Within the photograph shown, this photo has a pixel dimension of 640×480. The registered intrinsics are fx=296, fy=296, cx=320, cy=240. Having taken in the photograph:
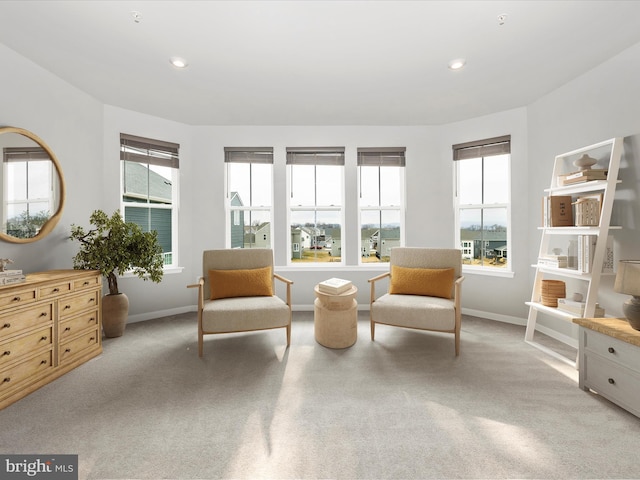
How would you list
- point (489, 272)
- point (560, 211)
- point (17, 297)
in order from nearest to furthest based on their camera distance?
point (17, 297), point (560, 211), point (489, 272)

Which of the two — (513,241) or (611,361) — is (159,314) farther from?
(513,241)

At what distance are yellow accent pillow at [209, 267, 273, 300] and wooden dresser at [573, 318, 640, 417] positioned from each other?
270 cm

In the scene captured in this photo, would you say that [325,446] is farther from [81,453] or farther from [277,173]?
[277,173]

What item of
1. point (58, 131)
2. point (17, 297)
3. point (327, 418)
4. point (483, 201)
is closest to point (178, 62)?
point (58, 131)

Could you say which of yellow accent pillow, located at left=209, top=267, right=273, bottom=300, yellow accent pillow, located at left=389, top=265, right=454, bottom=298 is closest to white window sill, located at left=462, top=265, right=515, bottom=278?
yellow accent pillow, located at left=389, top=265, right=454, bottom=298

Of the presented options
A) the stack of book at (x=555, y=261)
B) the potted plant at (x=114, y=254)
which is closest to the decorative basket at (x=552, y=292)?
the stack of book at (x=555, y=261)

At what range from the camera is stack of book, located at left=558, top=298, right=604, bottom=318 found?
8.45ft

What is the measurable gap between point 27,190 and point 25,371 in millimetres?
1592

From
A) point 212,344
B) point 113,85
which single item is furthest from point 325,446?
point 113,85

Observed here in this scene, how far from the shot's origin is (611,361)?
197 centimetres

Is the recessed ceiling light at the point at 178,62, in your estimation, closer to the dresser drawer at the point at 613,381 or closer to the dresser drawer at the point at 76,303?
the dresser drawer at the point at 76,303

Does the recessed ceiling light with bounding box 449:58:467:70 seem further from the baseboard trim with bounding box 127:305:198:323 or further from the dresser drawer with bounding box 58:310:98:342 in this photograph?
the baseboard trim with bounding box 127:305:198:323

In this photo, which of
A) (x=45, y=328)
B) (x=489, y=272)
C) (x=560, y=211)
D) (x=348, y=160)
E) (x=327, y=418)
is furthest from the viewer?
(x=348, y=160)

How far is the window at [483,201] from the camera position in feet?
12.7
